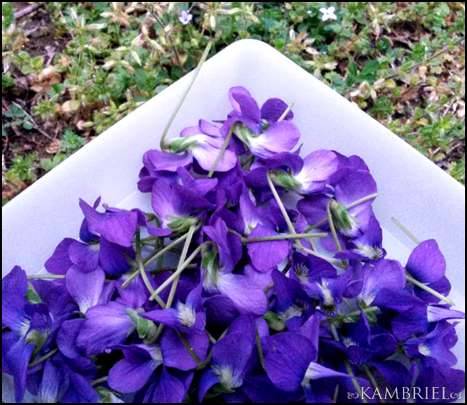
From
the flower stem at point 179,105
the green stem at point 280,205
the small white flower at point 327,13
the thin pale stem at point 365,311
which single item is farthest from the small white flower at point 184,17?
the thin pale stem at point 365,311

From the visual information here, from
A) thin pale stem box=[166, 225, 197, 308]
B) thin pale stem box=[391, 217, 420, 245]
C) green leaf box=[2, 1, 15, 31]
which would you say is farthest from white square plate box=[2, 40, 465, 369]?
green leaf box=[2, 1, 15, 31]

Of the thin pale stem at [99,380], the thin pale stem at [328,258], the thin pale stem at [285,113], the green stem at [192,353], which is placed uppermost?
the thin pale stem at [285,113]

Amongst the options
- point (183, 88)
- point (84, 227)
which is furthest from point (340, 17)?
point (84, 227)

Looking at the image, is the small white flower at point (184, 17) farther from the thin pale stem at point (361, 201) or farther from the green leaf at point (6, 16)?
the thin pale stem at point (361, 201)

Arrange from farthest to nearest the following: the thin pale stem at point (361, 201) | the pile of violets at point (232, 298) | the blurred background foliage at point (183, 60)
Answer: the blurred background foliage at point (183, 60) < the thin pale stem at point (361, 201) < the pile of violets at point (232, 298)

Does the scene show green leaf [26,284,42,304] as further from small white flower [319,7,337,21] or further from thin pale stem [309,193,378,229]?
small white flower [319,7,337,21]

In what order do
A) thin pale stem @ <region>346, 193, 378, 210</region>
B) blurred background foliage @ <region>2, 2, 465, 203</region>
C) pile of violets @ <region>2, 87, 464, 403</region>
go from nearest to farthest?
pile of violets @ <region>2, 87, 464, 403</region> < thin pale stem @ <region>346, 193, 378, 210</region> < blurred background foliage @ <region>2, 2, 465, 203</region>

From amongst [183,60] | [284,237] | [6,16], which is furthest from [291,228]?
[6,16]
